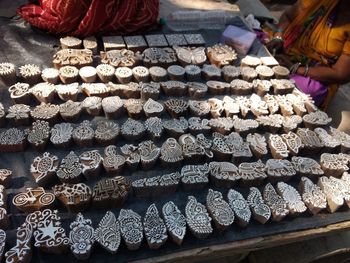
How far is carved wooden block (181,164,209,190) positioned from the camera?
1870mm

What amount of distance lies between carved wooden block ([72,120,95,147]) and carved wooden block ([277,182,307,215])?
1.07m

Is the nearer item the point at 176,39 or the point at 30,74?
the point at 30,74

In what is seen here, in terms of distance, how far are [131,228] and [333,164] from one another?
1239 mm

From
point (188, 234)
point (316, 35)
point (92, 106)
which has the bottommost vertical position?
point (188, 234)

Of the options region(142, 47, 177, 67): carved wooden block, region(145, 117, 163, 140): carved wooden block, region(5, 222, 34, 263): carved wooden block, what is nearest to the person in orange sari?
region(142, 47, 177, 67): carved wooden block

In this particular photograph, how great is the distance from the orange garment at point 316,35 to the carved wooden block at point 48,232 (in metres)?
2.49

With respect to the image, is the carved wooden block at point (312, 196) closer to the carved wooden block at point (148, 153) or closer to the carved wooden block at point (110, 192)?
the carved wooden block at point (148, 153)

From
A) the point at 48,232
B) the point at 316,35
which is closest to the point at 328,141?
the point at 316,35

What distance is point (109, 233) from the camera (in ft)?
5.27

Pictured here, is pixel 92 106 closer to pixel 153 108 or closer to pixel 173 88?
pixel 153 108

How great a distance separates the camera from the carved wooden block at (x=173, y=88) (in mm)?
2408

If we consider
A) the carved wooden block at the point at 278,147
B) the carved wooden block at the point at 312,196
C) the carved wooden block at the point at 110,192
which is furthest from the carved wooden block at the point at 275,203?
the carved wooden block at the point at 110,192

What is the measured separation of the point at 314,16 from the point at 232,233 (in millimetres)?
2248

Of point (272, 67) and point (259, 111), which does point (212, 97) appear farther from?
point (272, 67)
